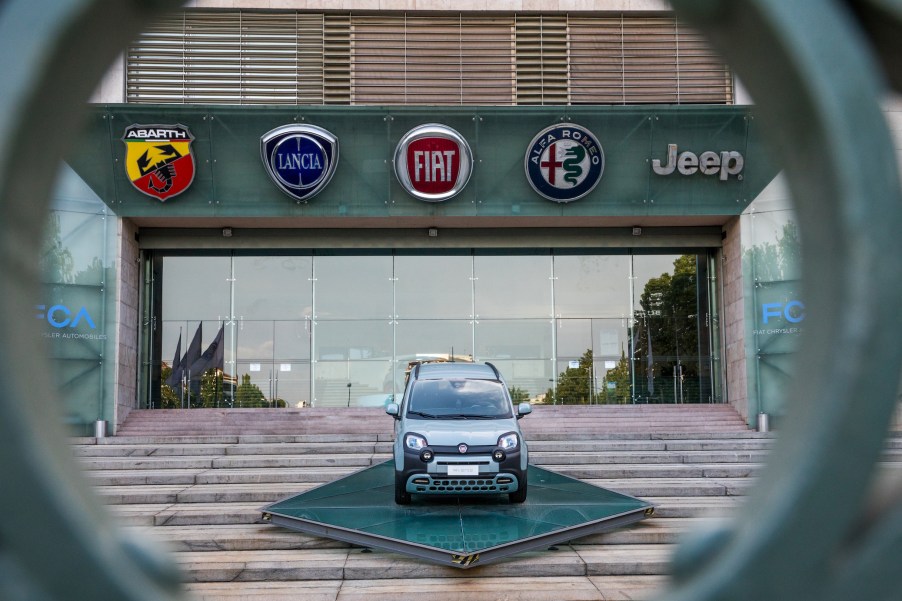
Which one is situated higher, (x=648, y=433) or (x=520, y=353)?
(x=520, y=353)

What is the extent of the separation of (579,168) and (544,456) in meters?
7.67

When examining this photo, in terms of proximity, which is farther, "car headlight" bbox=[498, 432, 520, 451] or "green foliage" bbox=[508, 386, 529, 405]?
"green foliage" bbox=[508, 386, 529, 405]

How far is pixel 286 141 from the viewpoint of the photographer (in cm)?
1977

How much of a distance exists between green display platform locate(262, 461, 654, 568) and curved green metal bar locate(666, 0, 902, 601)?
7342 mm

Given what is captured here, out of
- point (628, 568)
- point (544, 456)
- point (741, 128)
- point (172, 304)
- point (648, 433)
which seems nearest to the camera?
point (628, 568)

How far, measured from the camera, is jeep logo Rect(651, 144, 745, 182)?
2020 cm

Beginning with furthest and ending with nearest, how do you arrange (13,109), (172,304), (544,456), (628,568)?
(172,304)
(544,456)
(628,568)
(13,109)

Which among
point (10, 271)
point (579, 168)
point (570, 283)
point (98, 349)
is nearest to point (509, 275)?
point (570, 283)

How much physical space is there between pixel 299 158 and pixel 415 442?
11.1 metres

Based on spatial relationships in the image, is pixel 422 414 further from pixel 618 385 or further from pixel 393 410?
pixel 618 385

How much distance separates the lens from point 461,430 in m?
10.9

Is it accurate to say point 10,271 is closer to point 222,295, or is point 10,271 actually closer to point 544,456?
point 544,456

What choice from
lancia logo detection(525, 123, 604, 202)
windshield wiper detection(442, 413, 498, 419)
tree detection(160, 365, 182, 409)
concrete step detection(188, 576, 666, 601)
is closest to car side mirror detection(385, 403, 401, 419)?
windshield wiper detection(442, 413, 498, 419)

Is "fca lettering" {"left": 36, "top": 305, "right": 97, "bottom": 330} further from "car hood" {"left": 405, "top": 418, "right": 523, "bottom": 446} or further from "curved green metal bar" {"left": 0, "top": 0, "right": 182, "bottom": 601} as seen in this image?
→ "curved green metal bar" {"left": 0, "top": 0, "right": 182, "bottom": 601}
